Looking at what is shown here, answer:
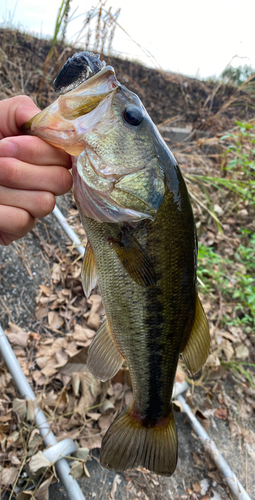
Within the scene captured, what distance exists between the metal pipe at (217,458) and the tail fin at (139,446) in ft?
3.30

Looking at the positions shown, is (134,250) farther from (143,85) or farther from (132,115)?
(143,85)

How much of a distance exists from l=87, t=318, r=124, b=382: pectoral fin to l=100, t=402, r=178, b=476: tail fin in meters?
0.23

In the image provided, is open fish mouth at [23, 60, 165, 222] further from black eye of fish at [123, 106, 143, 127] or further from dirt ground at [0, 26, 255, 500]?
dirt ground at [0, 26, 255, 500]

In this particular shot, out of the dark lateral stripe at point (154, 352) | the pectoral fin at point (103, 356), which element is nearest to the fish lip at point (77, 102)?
the dark lateral stripe at point (154, 352)

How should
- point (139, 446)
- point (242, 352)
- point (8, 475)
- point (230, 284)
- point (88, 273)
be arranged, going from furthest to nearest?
point (230, 284) → point (242, 352) → point (8, 475) → point (139, 446) → point (88, 273)

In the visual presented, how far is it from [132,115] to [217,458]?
2116mm

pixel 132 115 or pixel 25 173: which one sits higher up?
pixel 132 115

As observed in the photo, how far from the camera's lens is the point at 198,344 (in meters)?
1.17

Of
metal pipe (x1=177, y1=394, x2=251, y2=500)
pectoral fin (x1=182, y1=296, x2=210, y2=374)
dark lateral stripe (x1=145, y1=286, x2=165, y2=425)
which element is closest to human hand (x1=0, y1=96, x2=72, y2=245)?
dark lateral stripe (x1=145, y1=286, x2=165, y2=425)

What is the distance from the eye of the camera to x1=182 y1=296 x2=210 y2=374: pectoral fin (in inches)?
45.3

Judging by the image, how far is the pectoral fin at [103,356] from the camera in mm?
1149

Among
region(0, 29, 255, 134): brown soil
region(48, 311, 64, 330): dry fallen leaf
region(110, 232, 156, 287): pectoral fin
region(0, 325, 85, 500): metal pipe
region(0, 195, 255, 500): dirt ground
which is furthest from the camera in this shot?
region(0, 29, 255, 134): brown soil

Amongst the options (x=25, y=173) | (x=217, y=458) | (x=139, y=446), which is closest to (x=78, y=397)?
(x=139, y=446)

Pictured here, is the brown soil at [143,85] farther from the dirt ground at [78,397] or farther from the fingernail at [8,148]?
the fingernail at [8,148]
